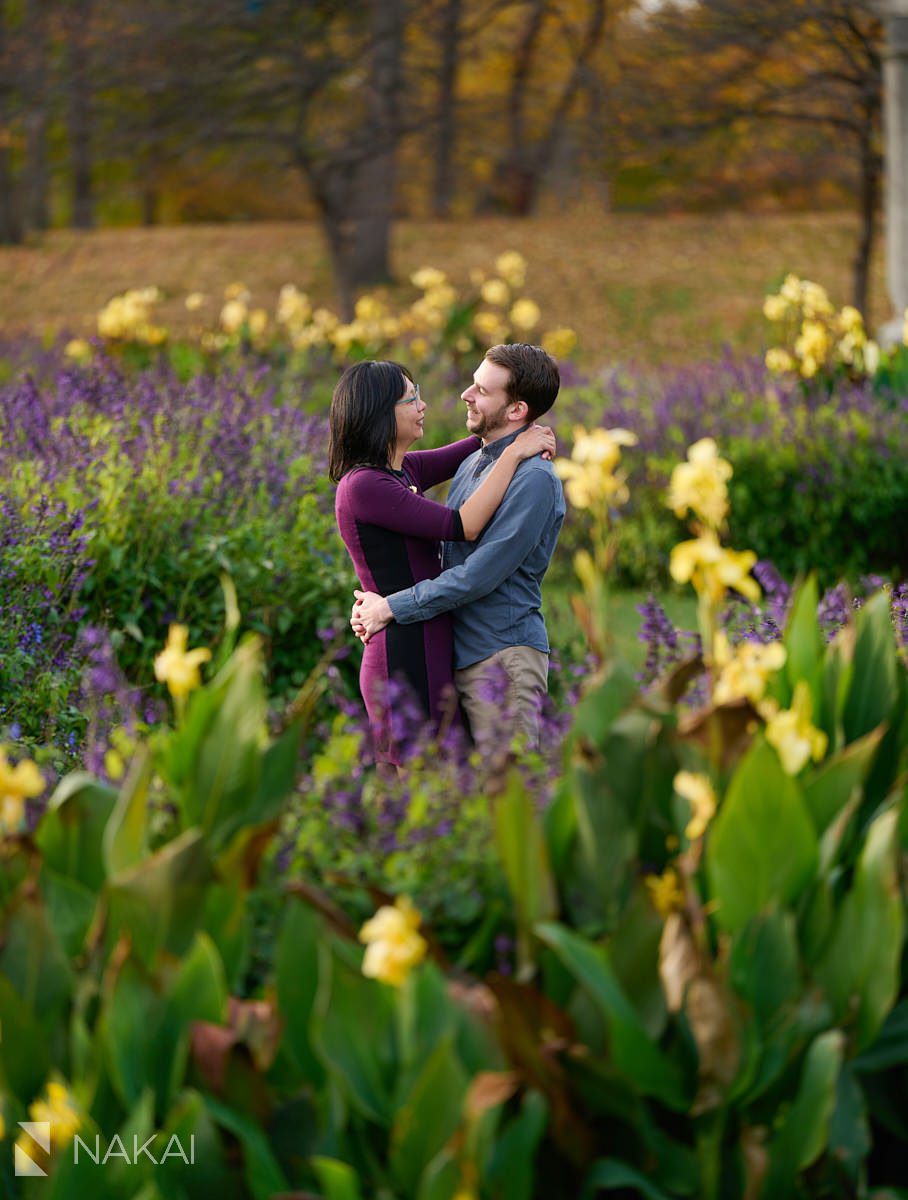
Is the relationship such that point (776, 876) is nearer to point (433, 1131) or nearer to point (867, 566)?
point (433, 1131)

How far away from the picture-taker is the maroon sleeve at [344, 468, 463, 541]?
381cm

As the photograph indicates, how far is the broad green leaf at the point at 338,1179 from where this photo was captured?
174cm

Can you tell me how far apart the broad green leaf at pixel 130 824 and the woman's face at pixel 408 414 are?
6.05 feet

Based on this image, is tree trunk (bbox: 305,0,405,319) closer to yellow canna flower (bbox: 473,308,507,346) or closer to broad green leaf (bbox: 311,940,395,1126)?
yellow canna flower (bbox: 473,308,507,346)

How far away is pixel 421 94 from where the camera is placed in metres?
24.0

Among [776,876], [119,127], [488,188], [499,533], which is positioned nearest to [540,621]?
[499,533]

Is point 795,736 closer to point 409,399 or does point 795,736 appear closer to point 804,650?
point 804,650

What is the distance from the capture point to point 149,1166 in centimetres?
186

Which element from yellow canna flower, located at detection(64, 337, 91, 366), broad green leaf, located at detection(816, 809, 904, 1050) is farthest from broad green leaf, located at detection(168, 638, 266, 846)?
yellow canna flower, located at detection(64, 337, 91, 366)

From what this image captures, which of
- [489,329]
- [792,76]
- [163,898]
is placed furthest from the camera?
[792,76]

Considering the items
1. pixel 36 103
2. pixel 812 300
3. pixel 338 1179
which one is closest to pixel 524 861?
pixel 338 1179

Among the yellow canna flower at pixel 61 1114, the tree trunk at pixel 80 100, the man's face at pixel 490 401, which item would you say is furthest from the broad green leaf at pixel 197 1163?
the tree trunk at pixel 80 100

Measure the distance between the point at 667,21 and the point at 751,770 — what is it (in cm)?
1716

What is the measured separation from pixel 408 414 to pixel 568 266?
20125mm
